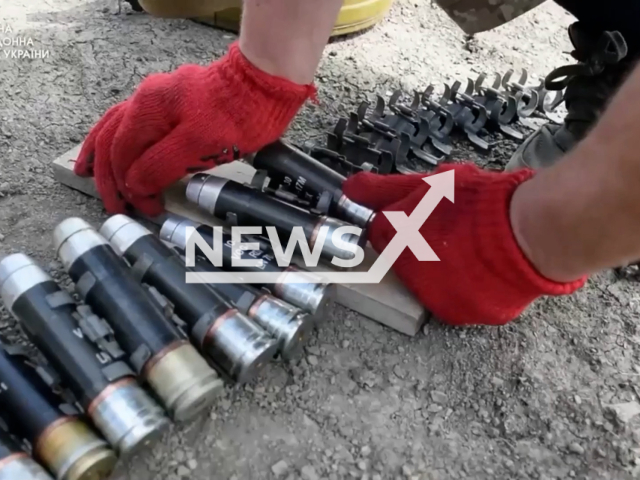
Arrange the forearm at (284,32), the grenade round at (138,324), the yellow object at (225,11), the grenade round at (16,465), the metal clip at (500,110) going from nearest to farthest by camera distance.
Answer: the grenade round at (16,465)
the grenade round at (138,324)
the forearm at (284,32)
the metal clip at (500,110)
the yellow object at (225,11)

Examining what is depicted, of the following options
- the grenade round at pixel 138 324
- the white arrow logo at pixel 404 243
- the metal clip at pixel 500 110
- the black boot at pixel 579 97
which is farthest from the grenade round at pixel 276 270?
the metal clip at pixel 500 110

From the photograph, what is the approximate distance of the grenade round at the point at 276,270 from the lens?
103 cm

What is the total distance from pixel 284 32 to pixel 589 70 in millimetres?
677

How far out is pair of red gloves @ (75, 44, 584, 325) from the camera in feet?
3.15

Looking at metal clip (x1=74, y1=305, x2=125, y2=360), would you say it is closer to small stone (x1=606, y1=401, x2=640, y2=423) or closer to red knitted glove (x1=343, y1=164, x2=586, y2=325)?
red knitted glove (x1=343, y1=164, x2=586, y2=325)

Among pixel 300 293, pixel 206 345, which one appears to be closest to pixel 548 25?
pixel 300 293

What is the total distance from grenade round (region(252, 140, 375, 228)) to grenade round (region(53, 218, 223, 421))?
338mm

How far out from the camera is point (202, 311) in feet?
3.11

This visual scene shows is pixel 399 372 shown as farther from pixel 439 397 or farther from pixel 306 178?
pixel 306 178

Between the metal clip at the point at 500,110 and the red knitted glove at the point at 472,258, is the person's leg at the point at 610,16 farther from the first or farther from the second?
the red knitted glove at the point at 472,258

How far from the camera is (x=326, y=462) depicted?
2.98 ft

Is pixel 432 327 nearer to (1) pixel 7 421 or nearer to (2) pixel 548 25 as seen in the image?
(1) pixel 7 421

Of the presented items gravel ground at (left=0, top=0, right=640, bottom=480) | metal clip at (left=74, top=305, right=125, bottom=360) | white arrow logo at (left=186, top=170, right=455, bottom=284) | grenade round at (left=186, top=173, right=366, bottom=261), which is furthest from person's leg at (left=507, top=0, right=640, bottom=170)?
metal clip at (left=74, top=305, right=125, bottom=360)

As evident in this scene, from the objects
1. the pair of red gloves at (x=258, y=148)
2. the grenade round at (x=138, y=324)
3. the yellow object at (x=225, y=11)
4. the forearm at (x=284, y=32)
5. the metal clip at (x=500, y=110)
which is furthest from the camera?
the yellow object at (x=225, y=11)
